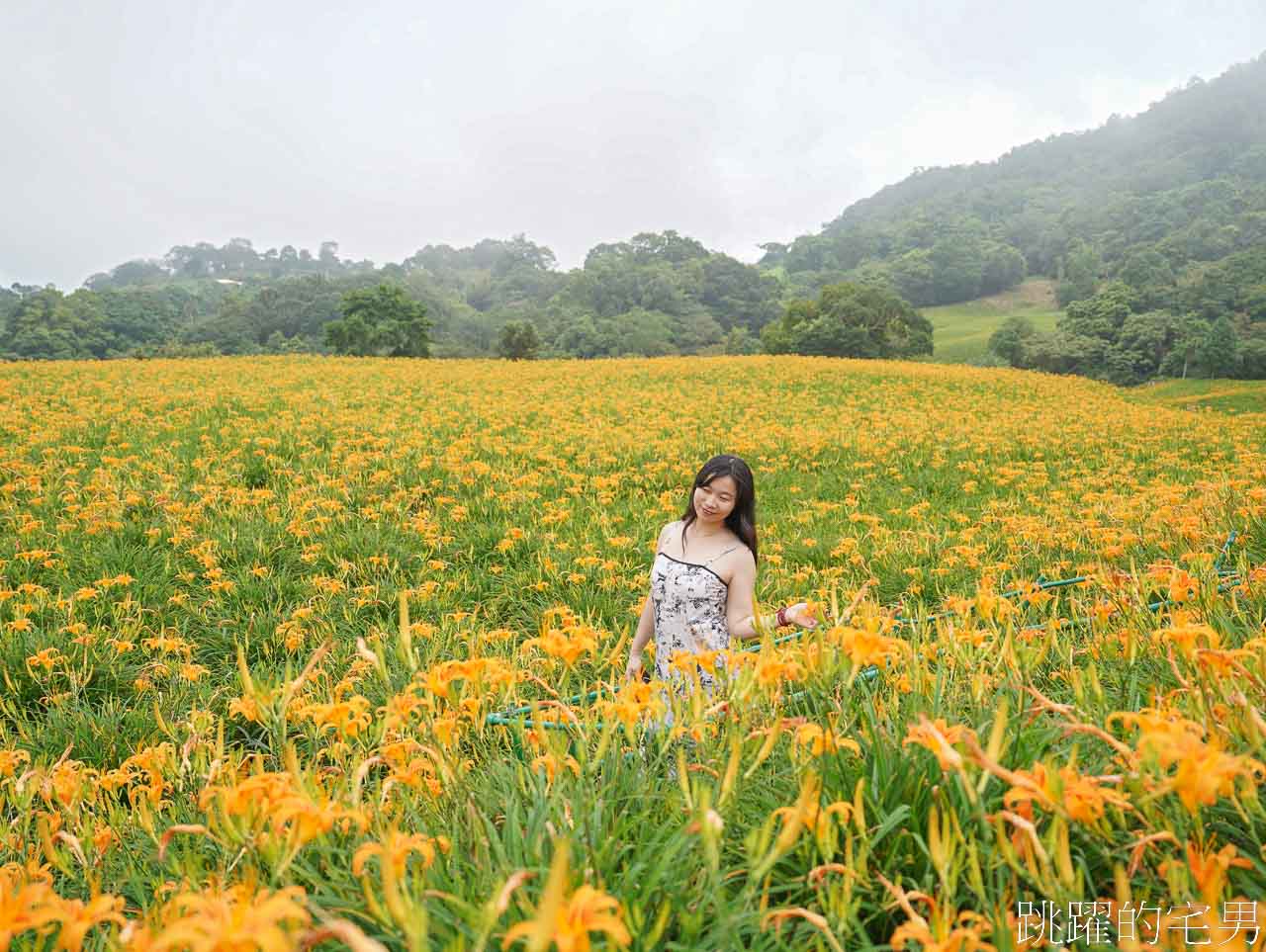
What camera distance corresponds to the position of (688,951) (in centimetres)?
97

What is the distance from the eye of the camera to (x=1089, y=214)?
7038 cm

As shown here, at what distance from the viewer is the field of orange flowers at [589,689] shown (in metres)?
0.97

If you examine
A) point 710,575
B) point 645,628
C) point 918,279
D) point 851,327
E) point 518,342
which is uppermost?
point 918,279

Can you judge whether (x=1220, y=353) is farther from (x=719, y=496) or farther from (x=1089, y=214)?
(x=1089, y=214)

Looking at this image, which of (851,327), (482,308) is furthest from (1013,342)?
(482,308)

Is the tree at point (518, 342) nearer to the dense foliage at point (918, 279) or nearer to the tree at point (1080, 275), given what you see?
the dense foliage at point (918, 279)

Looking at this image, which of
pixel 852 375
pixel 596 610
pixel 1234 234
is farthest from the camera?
pixel 1234 234

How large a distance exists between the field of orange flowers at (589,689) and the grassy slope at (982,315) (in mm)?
41144

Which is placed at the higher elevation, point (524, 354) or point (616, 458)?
point (524, 354)

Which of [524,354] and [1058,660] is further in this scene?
[524,354]

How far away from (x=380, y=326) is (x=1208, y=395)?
2684 centimetres

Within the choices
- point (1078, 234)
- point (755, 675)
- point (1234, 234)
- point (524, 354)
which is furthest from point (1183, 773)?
point (1078, 234)

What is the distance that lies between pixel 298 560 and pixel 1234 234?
Result: 66.1m

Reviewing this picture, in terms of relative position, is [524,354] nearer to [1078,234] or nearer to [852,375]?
[852,375]
